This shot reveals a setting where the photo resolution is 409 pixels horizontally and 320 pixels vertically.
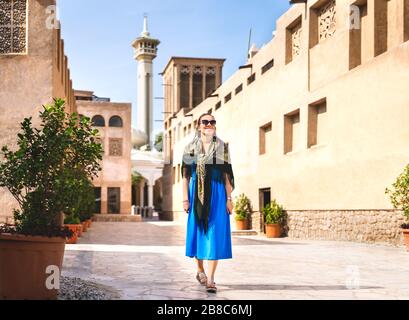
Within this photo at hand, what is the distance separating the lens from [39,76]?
14.4 m

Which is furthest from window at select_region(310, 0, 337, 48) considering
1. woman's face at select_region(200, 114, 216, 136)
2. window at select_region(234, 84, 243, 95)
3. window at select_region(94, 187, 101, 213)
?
window at select_region(94, 187, 101, 213)

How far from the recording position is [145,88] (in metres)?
54.8

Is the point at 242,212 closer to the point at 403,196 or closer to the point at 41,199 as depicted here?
the point at 403,196

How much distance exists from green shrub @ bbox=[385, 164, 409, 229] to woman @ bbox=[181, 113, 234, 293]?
7446 mm

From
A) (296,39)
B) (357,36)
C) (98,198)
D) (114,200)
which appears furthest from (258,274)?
(114,200)

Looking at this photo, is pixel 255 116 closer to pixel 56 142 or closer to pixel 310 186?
pixel 310 186

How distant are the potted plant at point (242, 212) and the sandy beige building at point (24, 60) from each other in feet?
36.0

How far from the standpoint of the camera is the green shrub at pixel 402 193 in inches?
501

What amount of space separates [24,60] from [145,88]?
40644mm

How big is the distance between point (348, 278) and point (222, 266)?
2.11m

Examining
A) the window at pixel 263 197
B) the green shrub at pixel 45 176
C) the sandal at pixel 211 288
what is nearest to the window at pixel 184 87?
the window at pixel 263 197

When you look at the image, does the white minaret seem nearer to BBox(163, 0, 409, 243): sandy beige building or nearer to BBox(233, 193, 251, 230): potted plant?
BBox(163, 0, 409, 243): sandy beige building

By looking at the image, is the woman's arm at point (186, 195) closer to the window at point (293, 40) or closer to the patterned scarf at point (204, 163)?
the patterned scarf at point (204, 163)

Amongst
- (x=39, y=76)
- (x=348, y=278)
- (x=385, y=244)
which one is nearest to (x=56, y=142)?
(x=348, y=278)
